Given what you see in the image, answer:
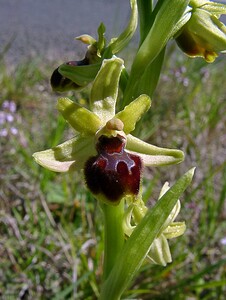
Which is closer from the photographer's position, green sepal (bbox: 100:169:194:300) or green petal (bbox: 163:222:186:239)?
green sepal (bbox: 100:169:194:300)

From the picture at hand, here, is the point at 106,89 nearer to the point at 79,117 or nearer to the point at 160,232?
the point at 79,117

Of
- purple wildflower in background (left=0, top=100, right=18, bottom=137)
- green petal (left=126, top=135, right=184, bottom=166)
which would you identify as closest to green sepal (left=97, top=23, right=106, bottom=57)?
green petal (left=126, top=135, right=184, bottom=166)

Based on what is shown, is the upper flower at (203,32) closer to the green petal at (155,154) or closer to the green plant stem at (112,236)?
the green petal at (155,154)

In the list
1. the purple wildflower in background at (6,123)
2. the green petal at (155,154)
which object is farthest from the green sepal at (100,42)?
the purple wildflower in background at (6,123)

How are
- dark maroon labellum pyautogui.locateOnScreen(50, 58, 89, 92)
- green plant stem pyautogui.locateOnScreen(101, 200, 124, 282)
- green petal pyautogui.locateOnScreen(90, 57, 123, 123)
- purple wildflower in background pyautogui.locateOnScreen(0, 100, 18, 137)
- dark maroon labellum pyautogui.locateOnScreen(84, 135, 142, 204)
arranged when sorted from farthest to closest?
purple wildflower in background pyautogui.locateOnScreen(0, 100, 18, 137) → dark maroon labellum pyautogui.locateOnScreen(50, 58, 89, 92) → green plant stem pyautogui.locateOnScreen(101, 200, 124, 282) → green petal pyautogui.locateOnScreen(90, 57, 123, 123) → dark maroon labellum pyautogui.locateOnScreen(84, 135, 142, 204)

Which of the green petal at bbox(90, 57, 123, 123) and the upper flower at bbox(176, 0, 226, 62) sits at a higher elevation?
the upper flower at bbox(176, 0, 226, 62)

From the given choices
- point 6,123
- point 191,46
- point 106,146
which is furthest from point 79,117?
point 6,123

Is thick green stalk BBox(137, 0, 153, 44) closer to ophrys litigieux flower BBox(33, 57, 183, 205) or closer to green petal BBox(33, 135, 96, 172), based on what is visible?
ophrys litigieux flower BBox(33, 57, 183, 205)
